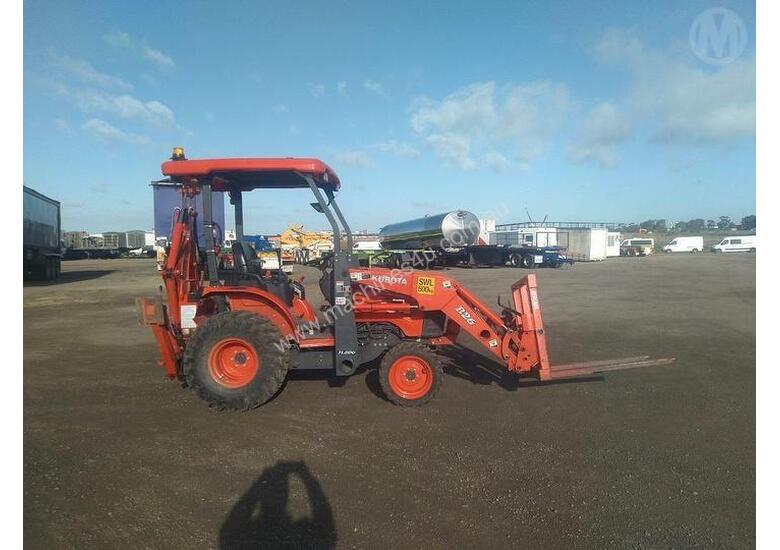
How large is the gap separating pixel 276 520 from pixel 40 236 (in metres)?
22.8

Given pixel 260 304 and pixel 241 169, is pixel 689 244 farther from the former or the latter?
pixel 241 169

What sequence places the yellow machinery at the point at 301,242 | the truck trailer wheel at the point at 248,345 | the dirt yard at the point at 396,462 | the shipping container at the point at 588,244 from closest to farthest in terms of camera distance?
the dirt yard at the point at 396,462 → the truck trailer wheel at the point at 248,345 → the yellow machinery at the point at 301,242 → the shipping container at the point at 588,244

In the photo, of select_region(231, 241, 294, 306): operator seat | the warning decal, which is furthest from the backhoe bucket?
select_region(231, 241, 294, 306): operator seat

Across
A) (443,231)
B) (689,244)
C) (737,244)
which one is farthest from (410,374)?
(689,244)

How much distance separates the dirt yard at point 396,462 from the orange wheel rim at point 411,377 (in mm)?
220

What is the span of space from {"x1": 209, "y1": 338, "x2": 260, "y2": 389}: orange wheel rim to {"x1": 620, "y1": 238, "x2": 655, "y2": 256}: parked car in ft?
156

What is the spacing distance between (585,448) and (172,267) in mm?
4596

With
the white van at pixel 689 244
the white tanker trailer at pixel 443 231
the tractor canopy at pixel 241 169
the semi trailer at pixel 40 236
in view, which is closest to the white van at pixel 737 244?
A: the white van at pixel 689 244

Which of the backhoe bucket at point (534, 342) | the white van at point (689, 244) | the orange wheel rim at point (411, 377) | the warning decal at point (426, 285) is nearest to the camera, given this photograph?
the orange wheel rim at point (411, 377)

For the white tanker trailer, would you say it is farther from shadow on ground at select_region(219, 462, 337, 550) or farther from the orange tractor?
shadow on ground at select_region(219, 462, 337, 550)

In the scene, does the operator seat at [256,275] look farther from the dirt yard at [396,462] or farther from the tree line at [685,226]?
the tree line at [685,226]

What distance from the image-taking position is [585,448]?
4.12 meters

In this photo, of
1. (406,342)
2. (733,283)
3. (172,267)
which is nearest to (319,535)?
(406,342)

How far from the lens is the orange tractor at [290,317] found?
4855 millimetres
